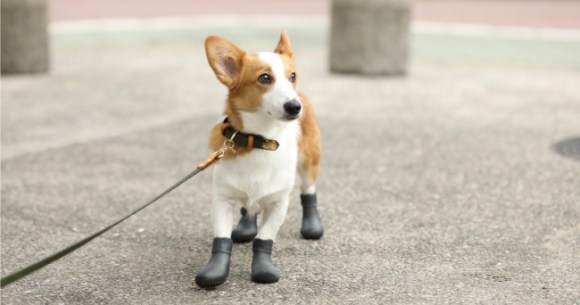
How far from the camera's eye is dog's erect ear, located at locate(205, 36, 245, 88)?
4.01 metres

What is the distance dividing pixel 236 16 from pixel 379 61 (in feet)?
22.1

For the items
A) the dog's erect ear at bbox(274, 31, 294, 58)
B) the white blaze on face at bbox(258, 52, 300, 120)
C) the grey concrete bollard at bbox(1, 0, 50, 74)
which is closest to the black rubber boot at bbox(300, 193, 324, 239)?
the dog's erect ear at bbox(274, 31, 294, 58)

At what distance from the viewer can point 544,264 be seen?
4.54 m

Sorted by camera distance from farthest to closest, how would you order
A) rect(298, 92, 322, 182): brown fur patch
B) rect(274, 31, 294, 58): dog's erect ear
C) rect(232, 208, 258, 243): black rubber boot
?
1. rect(232, 208, 258, 243): black rubber boot
2. rect(298, 92, 322, 182): brown fur patch
3. rect(274, 31, 294, 58): dog's erect ear

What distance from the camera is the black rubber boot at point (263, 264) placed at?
13.6ft

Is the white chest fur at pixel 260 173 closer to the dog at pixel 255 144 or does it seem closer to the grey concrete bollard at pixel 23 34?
the dog at pixel 255 144

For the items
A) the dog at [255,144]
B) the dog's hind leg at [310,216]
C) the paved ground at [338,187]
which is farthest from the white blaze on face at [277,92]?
the dog's hind leg at [310,216]

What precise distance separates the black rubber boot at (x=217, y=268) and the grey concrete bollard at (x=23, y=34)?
6.43 m

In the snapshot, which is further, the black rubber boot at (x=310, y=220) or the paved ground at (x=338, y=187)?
the black rubber boot at (x=310, y=220)

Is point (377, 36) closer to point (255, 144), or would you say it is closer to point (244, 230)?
point (244, 230)

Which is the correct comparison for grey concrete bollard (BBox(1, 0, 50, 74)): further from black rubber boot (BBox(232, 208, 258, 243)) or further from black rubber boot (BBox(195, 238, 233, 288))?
black rubber boot (BBox(195, 238, 233, 288))

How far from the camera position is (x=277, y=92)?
392cm

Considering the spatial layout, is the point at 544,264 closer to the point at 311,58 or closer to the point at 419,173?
the point at 419,173

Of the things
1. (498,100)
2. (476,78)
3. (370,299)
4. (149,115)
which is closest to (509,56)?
(476,78)
